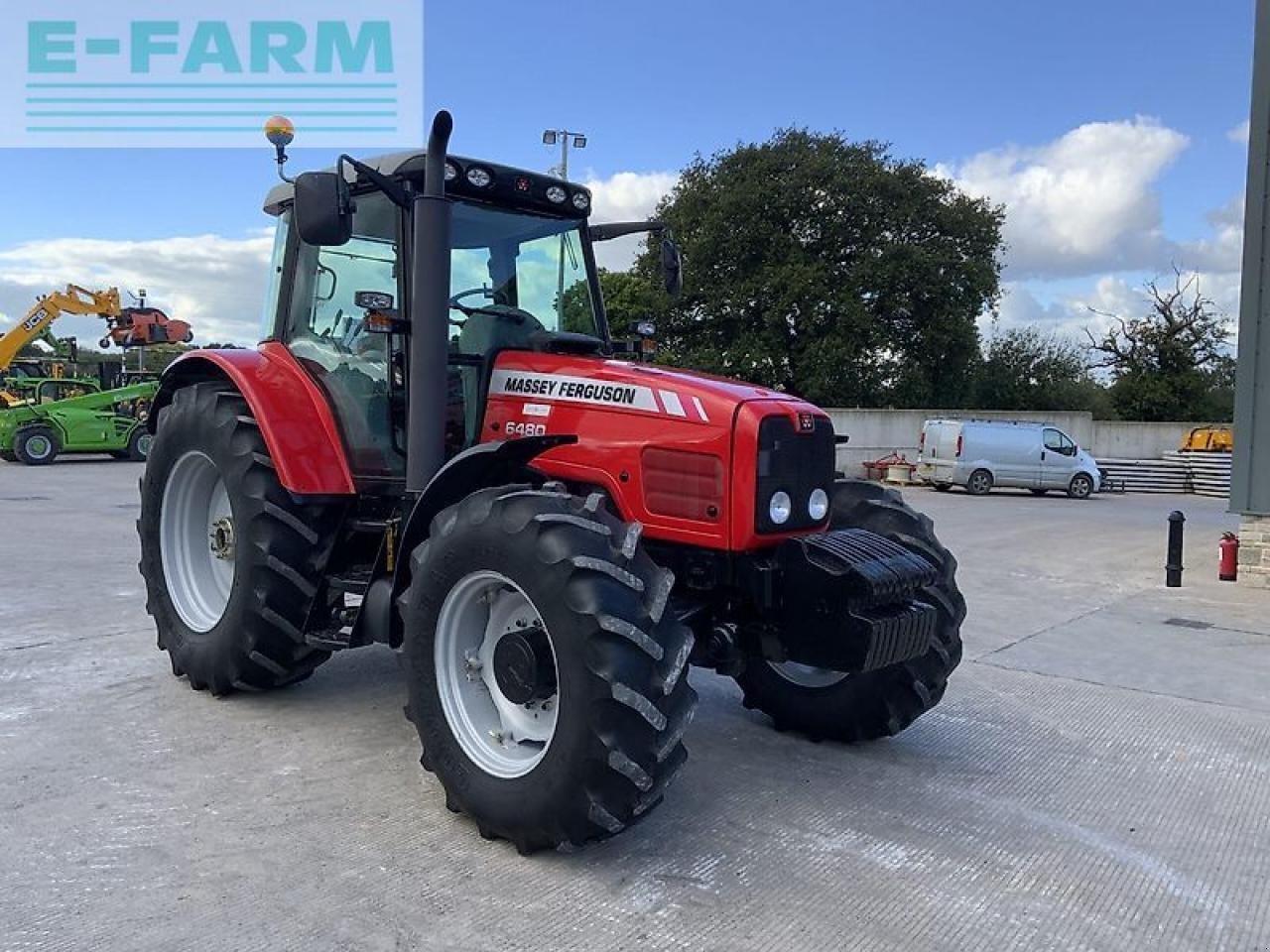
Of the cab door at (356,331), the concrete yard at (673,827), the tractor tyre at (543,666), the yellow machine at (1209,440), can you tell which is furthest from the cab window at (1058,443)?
the tractor tyre at (543,666)

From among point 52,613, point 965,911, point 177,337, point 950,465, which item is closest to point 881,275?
point 950,465

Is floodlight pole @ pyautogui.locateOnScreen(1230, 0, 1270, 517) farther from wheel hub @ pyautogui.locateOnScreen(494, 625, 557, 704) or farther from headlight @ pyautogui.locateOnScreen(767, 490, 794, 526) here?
wheel hub @ pyautogui.locateOnScreen(494, 625, 557, 704)

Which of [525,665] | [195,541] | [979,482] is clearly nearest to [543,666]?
[525,665]

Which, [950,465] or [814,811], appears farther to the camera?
[950,465]

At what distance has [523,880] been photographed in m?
3.43

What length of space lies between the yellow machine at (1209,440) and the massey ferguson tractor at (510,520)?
95.9 ft

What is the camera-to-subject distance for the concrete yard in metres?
3.18

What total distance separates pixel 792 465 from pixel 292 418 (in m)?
2.44

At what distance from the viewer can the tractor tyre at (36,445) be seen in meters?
22.0

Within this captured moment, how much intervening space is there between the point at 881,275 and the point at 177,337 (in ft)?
70.6

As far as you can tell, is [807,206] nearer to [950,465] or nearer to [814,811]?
[950,465]

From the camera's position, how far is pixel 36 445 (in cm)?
2225

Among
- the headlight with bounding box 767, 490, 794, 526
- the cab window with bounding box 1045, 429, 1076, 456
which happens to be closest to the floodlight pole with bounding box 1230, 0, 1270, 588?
the headlight with bounding box 767, 490, 794, 526

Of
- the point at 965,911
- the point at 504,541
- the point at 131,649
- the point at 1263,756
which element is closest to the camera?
the point at 965,911
